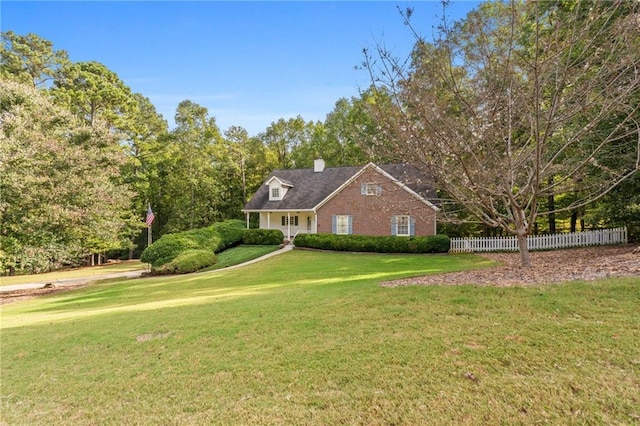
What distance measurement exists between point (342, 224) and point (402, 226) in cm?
417

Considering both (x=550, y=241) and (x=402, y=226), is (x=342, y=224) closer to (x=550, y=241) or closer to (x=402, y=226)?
(x=402, y=226)

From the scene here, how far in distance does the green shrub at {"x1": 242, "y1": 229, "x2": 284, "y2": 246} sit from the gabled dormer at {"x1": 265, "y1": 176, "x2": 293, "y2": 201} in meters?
4.05

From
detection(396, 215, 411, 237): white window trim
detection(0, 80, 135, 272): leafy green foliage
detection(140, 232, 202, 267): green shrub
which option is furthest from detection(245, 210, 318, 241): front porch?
detection(0, 80, 135, 272): leafy green foliage

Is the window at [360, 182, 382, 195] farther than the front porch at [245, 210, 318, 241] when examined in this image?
No

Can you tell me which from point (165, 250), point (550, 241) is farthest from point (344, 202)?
point (550, 241)

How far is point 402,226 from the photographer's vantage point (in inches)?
869

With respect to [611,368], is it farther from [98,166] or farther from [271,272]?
[98,166]

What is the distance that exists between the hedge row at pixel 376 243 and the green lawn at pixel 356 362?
1263cm

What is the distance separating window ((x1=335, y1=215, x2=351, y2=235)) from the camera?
23766 millimetres

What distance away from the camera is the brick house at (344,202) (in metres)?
21.5

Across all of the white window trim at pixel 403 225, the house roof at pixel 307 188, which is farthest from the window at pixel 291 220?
the white window trim at pixel 403 225

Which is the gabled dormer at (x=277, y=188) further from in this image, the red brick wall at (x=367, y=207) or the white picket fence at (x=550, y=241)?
the white picket fence at (x=550, y=241)

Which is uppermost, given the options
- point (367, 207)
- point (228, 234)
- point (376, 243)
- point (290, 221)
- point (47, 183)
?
point (47, 183)

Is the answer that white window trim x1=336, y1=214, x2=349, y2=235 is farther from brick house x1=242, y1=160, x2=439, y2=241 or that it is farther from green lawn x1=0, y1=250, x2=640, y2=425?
green lawn x1=0, y1=250, x2=640, y2=425
